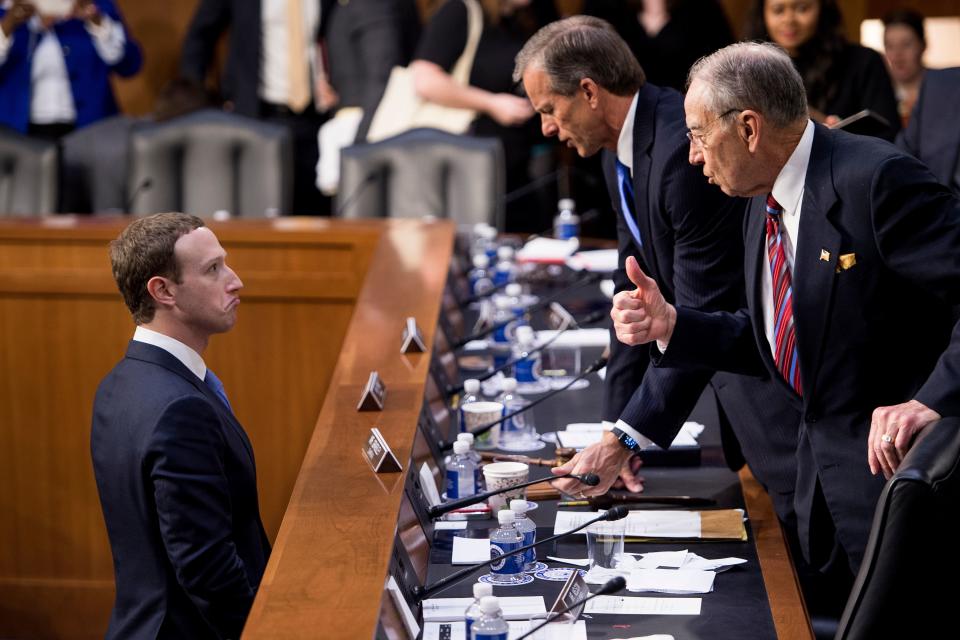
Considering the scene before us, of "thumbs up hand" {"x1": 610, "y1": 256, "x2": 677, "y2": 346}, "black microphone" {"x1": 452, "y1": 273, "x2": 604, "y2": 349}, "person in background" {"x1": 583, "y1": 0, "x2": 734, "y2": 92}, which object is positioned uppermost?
"person in background" {"x1": 583, "y1": 0, "x2": 734, "y2": 92}

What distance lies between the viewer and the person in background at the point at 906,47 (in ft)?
19.6

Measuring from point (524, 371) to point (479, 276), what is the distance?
3.91 feet

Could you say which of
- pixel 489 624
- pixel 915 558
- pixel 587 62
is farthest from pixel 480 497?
pixel 587 62

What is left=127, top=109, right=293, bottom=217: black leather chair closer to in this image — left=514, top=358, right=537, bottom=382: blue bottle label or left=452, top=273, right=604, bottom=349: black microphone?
left=452, top=273, right=604, bottom=349: black microphone

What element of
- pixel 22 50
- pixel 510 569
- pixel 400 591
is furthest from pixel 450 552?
pixel 22 50

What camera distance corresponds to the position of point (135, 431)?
213 cm

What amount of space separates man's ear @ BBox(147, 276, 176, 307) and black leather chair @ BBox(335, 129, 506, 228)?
2602 millimetres

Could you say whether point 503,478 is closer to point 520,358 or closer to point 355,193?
point 520,358

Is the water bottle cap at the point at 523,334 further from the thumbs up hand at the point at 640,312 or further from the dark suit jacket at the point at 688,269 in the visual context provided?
the thumbs up hand at the point at 640,312

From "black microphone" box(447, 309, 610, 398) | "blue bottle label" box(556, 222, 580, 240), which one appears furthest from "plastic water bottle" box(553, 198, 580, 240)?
"black microphone" box(447, 309, 610, 398)

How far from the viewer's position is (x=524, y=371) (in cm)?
332

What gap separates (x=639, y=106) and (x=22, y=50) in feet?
12.0

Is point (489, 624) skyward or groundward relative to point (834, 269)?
groundward

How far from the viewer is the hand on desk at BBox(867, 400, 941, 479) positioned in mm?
1865
